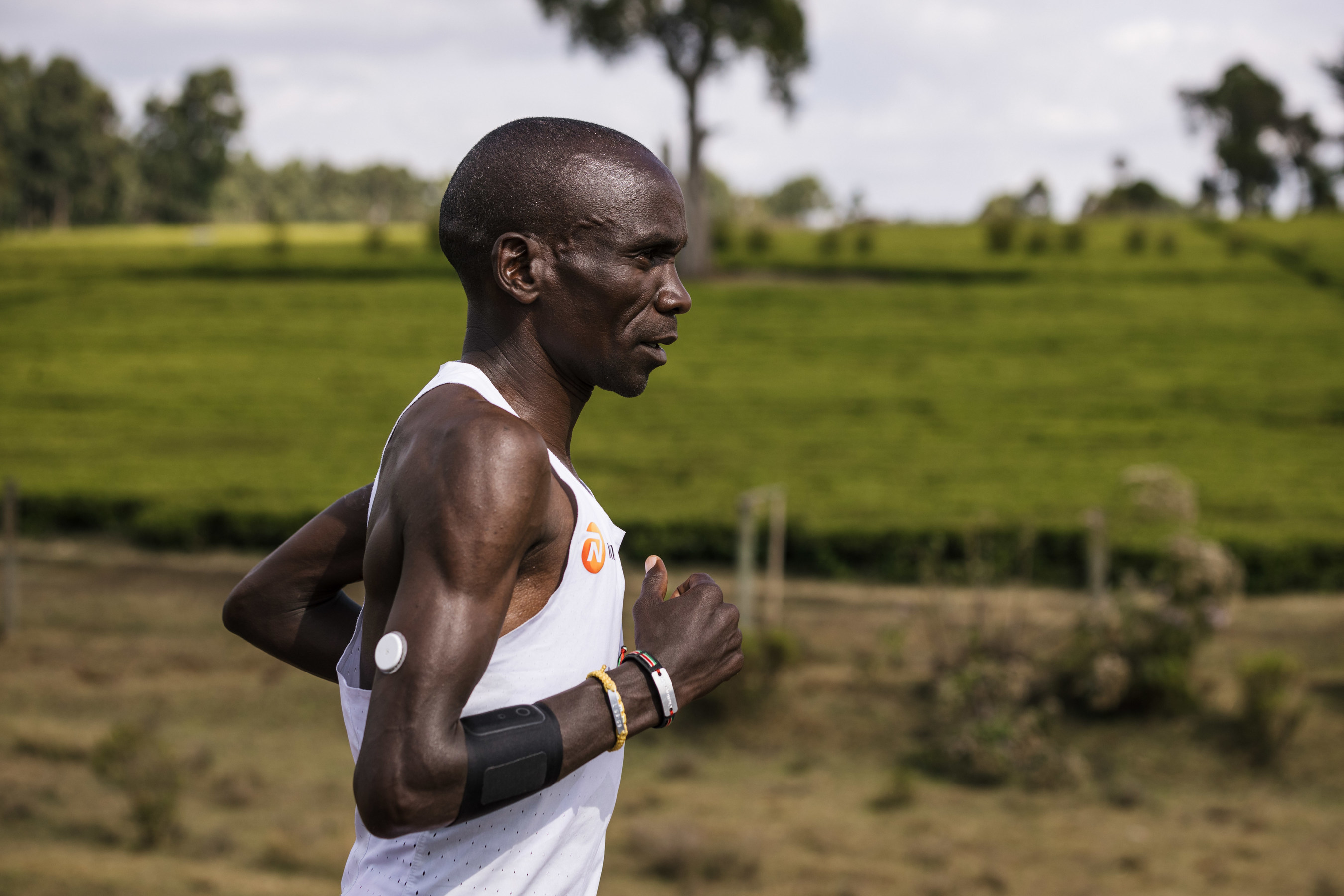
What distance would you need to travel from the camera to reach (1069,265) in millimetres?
33219

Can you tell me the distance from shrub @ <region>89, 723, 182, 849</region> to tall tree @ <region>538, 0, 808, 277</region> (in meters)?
26.4

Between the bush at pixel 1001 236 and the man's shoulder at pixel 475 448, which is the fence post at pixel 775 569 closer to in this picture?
the man's shoulder at pixel 475 448

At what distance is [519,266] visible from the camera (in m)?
1.63

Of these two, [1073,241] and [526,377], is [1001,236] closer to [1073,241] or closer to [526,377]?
[1073,241]

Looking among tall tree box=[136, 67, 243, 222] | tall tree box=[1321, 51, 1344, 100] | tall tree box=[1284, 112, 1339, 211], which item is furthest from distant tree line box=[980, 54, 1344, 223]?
tall tree box=[136, 67, 243, 222]

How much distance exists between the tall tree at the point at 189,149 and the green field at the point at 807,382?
127 feet

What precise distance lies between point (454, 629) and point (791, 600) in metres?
12.3

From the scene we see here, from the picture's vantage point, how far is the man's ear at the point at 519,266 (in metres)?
1.61

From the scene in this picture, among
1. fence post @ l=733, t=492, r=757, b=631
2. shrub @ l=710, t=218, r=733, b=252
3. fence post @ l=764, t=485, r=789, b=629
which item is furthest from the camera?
shrub @ l=710, t=218, r=733, b=252

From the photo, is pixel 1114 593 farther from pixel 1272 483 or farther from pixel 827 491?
pixel 1272 483

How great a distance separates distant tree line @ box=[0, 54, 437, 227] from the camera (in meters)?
66.9

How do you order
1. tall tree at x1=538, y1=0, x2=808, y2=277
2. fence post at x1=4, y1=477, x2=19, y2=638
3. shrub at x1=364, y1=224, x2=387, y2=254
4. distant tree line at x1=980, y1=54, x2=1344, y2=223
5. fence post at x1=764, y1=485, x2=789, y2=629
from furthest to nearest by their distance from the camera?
distant tree line at x1=980, y1=54, x2=1344, y2=223, shrub at x1=364, y1=224, x2=387, y2=254, tall tree at x1=538, y1=0, x2=808, y2=277, fence post at x1=764, y1=485, x2=789, y2=629, fence post at x1=4, y1=477, x2=19, y2=638

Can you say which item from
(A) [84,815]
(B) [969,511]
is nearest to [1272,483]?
(B) [969,511]

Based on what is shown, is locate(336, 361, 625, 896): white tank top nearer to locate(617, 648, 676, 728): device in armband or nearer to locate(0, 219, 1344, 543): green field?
locate(617, 648, 676, 728): device in armband
